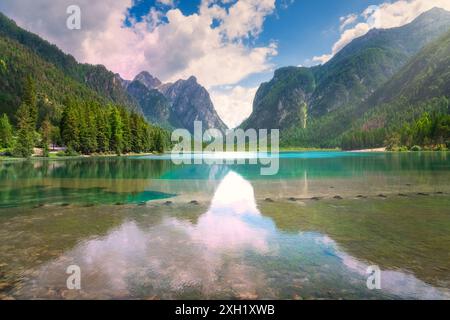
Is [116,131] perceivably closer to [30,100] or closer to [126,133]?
[126,133]

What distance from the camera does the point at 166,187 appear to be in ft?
119

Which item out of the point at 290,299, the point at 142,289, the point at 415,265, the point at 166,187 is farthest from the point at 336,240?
the point at 166,187

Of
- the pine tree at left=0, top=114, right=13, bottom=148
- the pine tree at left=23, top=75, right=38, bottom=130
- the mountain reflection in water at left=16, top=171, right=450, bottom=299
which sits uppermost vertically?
the pine tree at left=23, top=75, right=38, bottom=130

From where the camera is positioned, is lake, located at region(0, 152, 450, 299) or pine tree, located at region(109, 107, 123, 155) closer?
lake, located at region(0, 152, 450, 299)

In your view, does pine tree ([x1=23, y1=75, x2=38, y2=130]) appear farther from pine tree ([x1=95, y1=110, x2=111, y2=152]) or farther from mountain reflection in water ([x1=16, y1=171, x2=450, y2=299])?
mountain reflection in water ([x1=16, y1=171, x2=450, y2=299])

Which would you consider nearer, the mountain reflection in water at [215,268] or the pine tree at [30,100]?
the mountain reflection in water at [215,268]

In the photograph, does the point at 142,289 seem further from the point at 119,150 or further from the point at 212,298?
the point at 119,150

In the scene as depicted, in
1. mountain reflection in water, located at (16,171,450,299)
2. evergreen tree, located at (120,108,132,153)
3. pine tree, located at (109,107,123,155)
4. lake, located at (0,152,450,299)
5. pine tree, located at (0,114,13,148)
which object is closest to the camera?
mountain reflection in water, located at (16,171,450,299)

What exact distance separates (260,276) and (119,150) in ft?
449

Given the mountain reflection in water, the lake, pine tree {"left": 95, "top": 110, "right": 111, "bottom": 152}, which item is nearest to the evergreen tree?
pine tree {"left": 95, "top": 110, "right": 111, "bottom": 152}

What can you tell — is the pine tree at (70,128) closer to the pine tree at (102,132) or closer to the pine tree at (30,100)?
the pine tree at (102,132)

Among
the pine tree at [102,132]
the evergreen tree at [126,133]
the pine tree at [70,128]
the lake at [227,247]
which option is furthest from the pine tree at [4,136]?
the lake at [227,247]

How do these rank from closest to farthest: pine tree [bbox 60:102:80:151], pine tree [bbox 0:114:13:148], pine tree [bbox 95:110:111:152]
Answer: pine tree [bbox 0:114:13:148] → pine tree [bbox 60:102:80:151] → pine tree [bbox 95:110:111:152]

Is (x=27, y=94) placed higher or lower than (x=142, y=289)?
higher
